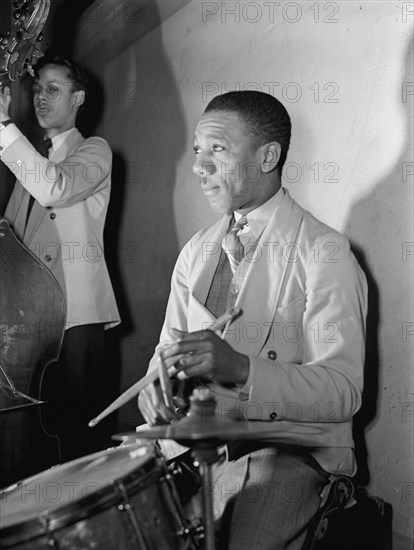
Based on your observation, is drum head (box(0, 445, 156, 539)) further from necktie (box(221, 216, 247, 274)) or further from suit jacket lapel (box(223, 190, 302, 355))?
necktie (box(221, 216, 247, 274))

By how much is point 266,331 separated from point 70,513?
0.84 metres

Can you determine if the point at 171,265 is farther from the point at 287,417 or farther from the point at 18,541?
the point at 18,541

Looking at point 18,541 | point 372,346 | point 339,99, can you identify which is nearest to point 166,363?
point 18,541

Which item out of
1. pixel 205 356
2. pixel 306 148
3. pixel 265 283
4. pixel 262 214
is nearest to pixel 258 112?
pixel 262 214

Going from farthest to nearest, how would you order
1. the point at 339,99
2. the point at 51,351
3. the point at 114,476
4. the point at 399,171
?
the point at 51,351 < the point at 339,99 < the point at 399,171 < the point at 114,476

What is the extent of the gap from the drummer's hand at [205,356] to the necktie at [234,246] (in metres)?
0.45

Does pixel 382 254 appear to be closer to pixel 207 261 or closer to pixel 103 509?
pixel 207 261

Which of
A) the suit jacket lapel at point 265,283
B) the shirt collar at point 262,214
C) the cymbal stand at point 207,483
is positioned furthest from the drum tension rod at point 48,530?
the shirt collar at point 262,214

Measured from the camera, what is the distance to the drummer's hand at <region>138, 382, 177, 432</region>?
77.3 inches

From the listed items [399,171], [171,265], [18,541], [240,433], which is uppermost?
[399,171]

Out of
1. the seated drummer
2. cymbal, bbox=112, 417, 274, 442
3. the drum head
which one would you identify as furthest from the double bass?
cymbal, bbox=112, 417, 274, 442

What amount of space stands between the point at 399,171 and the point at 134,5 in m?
1.69

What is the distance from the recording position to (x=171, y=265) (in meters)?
3.39

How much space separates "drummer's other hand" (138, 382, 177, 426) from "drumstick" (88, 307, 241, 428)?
0.03 metres
